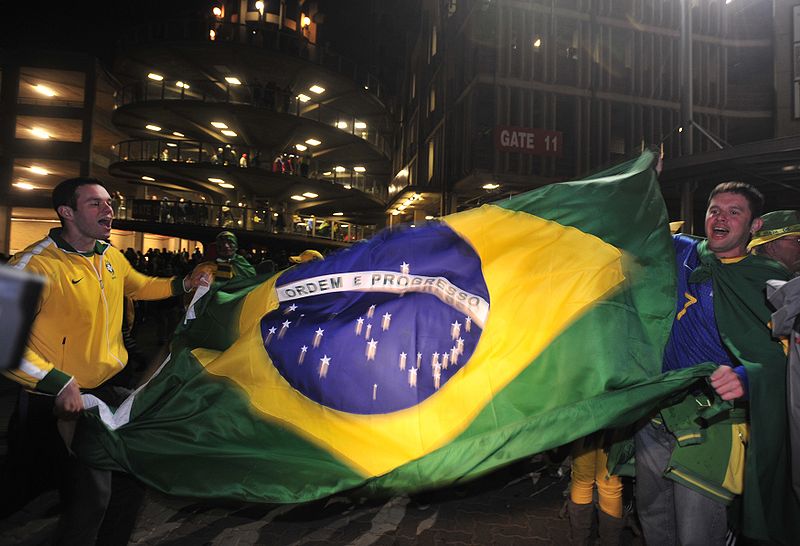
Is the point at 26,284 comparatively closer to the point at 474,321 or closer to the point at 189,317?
the point at 474,321

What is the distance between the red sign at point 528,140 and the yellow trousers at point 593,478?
19626 mm

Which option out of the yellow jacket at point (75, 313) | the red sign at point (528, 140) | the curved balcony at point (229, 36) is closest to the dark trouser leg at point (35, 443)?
the yellow jacket at point (75, 313)

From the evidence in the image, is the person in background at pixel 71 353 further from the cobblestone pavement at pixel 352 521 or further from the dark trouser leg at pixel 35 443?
the cobblestone pavement at pixel 352 521

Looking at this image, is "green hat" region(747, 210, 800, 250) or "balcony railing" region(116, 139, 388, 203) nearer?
"green hat" region(747, 210, 800, 250)

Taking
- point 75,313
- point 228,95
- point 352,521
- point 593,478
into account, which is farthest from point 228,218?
point 593,478

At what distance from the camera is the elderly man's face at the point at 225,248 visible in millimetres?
7832

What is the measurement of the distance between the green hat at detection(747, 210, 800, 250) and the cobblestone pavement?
2.56 meters

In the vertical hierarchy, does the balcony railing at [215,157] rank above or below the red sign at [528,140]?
above

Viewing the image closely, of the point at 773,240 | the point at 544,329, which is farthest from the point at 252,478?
the point at 773,240

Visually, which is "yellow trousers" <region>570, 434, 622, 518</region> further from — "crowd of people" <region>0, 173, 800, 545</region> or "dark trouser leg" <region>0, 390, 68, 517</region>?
"dark trouser leg" <region>0, 390, 68, 517</region>

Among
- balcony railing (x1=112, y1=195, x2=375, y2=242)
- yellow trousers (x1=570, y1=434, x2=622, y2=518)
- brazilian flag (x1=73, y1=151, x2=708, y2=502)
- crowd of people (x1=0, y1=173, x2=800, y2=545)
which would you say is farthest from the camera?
balcony railing (x1=112, y1=195, x2=375, y2=242)

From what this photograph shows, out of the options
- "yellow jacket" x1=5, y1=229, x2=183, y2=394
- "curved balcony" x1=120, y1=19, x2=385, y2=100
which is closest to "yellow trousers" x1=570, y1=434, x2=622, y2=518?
"yellow jacket" x1=5, y1=229, x2=183, y2=394

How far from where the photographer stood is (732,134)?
25531 millimetres

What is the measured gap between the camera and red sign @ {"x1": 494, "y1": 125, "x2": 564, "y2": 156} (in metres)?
21.6
